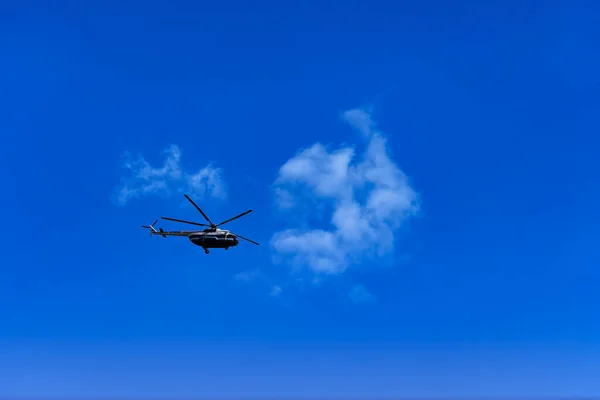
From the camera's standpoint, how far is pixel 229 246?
441 ft

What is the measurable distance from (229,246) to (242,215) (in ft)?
26.9

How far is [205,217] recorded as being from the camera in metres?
135

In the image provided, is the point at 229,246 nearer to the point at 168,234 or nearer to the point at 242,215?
the point at 242,215

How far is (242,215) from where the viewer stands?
132 meters

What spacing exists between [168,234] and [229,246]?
1745 centimetres

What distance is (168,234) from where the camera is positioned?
142 meters

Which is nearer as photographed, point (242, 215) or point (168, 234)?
point (242, 215)

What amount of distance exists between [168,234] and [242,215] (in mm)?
21781

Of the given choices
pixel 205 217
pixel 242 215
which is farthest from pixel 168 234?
pixel 242 215

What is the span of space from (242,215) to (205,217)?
9.16 meters

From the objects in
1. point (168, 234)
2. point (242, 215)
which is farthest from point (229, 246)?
point (168, 234)

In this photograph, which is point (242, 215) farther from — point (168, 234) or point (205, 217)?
point (168, 234)
